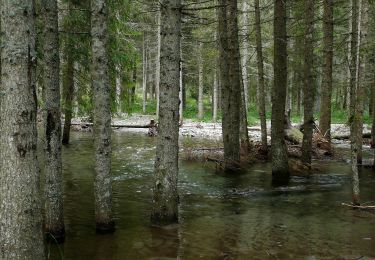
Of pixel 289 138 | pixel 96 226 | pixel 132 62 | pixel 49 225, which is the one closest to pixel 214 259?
pixel 96 226

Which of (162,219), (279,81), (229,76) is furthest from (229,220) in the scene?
(229,76)

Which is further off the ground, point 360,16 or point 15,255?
point 360,16

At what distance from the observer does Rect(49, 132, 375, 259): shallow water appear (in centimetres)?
705

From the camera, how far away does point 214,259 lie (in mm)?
6695

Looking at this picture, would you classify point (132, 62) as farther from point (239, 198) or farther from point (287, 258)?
point (287, 258)

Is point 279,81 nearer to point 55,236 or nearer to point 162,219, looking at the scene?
point 162,219

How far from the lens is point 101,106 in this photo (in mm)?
7297

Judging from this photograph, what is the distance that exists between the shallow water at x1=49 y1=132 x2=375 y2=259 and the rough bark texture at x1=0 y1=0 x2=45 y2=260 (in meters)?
2.25

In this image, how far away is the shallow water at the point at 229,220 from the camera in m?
7.05

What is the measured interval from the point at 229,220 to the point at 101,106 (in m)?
3.56

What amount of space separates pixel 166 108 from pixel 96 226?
95.3 inches

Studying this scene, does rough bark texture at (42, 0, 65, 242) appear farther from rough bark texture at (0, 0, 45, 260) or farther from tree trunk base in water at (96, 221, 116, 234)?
rough bark texture at (0, 0, 45, 260)

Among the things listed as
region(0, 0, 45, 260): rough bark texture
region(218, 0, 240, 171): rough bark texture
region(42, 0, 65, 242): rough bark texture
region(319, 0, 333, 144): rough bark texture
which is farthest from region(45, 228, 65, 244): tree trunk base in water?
region(319, 0, 333, 144): rough bark texture

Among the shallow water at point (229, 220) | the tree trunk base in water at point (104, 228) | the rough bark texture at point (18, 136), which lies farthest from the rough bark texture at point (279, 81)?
the rough bark texture at point (18, 136)
